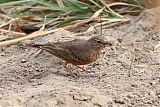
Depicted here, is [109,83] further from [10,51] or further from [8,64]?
[10,51]

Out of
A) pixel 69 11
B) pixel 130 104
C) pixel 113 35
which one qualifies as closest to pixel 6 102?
pixel 130 104

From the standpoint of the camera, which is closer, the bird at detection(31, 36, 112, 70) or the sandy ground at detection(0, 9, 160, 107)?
the sandy ground at detection(0, 9, 160, 107)

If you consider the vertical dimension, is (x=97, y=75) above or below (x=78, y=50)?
below

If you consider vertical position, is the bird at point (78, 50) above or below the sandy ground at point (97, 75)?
above

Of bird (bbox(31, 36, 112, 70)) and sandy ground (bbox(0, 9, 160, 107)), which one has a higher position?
bird (bbox(31, 36, 112, 70))
